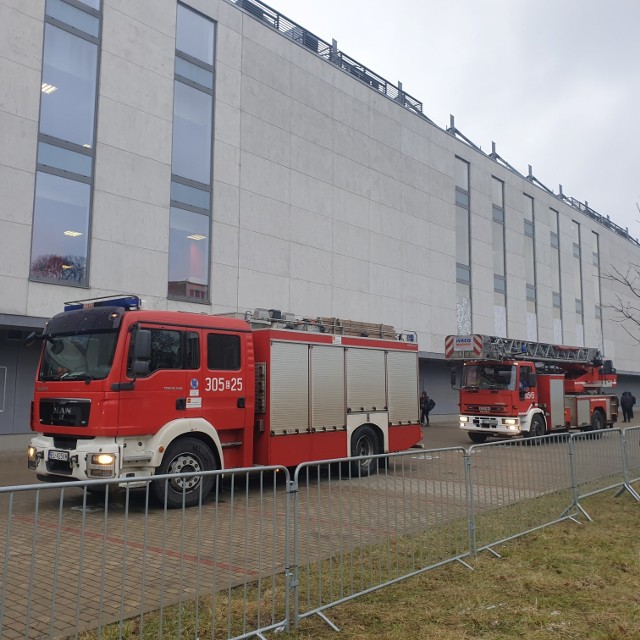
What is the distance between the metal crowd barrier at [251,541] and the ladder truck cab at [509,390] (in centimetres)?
1136

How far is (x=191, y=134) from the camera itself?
20.7 meters

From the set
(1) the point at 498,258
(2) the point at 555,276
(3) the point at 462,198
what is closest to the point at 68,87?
(3) the point at 462,198

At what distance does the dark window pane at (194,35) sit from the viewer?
67.9 ft

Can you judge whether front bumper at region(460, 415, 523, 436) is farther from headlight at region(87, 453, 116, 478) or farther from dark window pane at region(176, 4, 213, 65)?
dark window pane at region(176, 4, 213, 65)

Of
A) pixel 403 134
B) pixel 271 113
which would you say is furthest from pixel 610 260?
pixel 271 113

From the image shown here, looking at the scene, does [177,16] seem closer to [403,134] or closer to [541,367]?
[403,134]

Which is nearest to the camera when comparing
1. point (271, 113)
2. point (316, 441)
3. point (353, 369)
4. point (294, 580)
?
point (294, 580)

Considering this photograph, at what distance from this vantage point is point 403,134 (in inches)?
1183

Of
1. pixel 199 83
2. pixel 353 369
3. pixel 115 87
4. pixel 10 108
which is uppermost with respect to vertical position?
pixel 199 83

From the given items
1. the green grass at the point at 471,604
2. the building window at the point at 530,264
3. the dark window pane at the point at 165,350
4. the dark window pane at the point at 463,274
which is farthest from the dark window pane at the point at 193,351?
the building window at the point at 530,264

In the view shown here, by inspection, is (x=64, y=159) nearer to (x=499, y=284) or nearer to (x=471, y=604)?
(x=471, y=604)

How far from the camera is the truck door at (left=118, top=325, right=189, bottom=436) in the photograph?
8578 millimetres

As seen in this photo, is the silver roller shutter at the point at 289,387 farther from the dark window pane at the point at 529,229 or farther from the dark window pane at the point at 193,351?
the dark window pane at the point at 529,229

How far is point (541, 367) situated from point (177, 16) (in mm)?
17052
